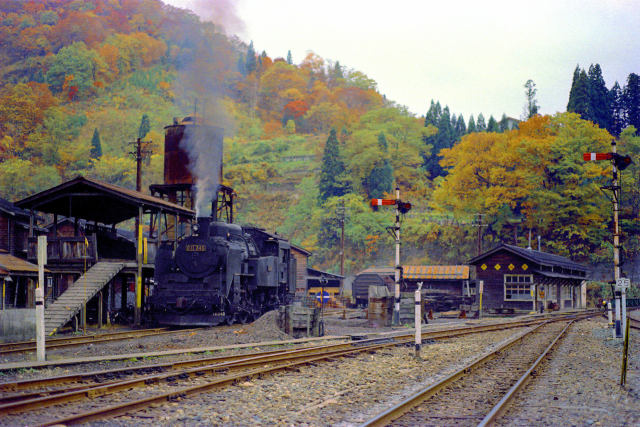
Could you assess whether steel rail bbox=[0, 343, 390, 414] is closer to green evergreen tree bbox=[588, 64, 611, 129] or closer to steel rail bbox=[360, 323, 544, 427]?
steel rail bbox=[360, 323, 544, 427]

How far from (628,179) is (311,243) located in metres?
33.3

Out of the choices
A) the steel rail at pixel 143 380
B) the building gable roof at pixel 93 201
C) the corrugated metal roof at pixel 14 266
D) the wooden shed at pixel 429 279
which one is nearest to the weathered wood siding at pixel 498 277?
the wooden shed at pixel 429 279

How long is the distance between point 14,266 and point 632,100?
248 feet

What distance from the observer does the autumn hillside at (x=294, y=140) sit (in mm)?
55250

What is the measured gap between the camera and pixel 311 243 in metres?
73.8

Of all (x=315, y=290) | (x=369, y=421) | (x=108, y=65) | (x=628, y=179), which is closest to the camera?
(x=369, y=421)

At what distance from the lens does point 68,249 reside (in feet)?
77.9

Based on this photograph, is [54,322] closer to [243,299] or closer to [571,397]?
[243,299]

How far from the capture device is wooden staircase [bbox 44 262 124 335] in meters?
19.8

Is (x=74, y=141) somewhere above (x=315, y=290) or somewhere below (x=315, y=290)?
above

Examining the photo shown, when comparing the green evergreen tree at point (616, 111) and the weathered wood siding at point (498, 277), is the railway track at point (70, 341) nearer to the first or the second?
the weathered wood siding at point (498, 277)

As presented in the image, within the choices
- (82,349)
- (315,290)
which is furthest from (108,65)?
(82,349)

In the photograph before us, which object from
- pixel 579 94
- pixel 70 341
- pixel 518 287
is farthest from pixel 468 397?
pixel 579 94

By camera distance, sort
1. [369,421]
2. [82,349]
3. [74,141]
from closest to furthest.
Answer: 1. [369,421]
2. [82,349]
3. [74,141]
